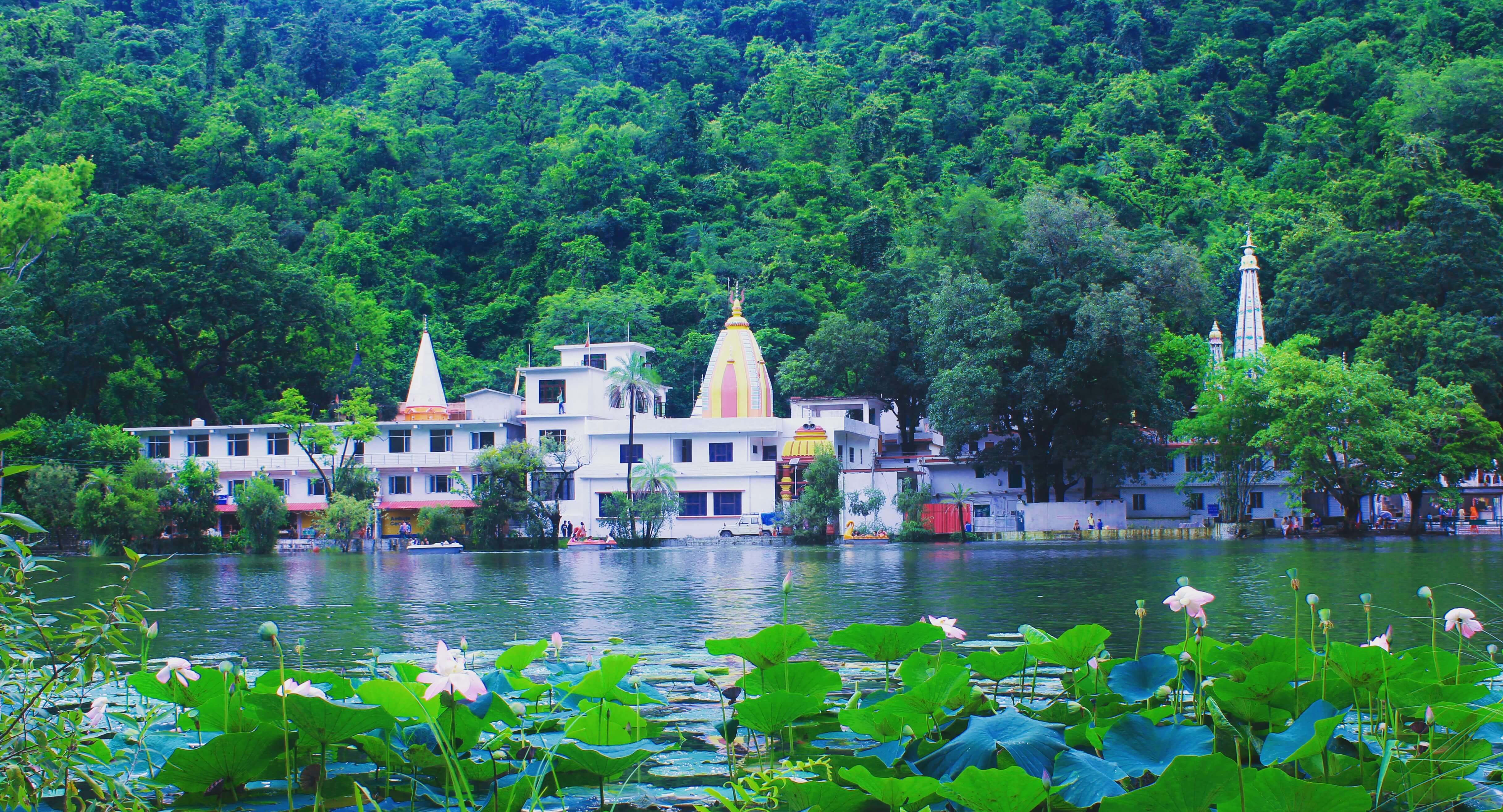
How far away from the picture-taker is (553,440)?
41.2 meters

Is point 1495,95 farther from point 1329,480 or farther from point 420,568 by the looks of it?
point 420,568

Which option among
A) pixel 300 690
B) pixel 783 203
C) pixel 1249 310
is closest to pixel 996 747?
pixel 300 690

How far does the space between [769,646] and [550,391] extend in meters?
41.6

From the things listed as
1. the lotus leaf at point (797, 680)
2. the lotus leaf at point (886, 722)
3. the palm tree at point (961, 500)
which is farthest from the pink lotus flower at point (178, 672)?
the palm tree at point (961, 500)

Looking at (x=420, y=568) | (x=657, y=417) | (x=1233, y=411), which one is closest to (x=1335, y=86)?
(x=1233, y=411)

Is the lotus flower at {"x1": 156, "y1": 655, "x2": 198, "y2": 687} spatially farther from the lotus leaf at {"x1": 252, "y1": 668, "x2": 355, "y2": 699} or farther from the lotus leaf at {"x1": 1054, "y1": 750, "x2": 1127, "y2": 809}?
the lotus leaf at {"x1": 1054, "y1": 750, "x2": 1127, "y2": 809}

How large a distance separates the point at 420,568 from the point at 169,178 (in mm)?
41541

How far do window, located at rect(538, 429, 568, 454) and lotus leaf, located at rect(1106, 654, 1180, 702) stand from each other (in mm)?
35986

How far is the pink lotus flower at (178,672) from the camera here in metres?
3.89

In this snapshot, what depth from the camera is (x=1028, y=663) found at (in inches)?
267

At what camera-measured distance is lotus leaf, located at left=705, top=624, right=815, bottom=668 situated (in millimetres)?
4402

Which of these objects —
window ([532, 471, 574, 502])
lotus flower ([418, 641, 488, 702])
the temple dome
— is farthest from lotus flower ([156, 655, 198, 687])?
the temple dome

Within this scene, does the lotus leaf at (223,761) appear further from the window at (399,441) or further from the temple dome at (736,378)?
the window at (399,441)

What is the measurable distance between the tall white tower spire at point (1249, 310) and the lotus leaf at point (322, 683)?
44.8 metres
